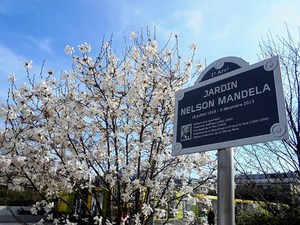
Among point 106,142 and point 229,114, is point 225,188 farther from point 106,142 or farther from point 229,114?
point 106,142

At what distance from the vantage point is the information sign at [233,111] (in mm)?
1781

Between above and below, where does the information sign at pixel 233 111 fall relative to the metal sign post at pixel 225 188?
above

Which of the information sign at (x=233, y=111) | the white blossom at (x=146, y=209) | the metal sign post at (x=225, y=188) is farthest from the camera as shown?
the white blossom at (x=146, y=209)

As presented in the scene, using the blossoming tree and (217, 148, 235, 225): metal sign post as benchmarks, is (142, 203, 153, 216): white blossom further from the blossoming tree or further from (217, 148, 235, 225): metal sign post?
(217, 148, 235, 225): metal sign post

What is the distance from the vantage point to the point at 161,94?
491cm

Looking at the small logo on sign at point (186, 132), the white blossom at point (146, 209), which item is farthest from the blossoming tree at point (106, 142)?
the small logo on sign at point (186, 132)

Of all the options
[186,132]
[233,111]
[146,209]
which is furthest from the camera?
[146,209]

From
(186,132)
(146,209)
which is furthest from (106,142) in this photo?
(186,132)

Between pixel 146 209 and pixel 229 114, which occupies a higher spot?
pixel 229 114

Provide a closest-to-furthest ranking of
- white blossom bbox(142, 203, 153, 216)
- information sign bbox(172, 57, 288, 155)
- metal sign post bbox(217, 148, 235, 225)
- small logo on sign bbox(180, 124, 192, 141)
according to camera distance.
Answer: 1. information sign bbox(172, 57, 288, 155)
2. metal sign post bbox(217, 148, 235, 225)
3. small logo on sign bbox(180, 124, 192, 141)
4. white blossom bbox(142, 203, 153, 216)

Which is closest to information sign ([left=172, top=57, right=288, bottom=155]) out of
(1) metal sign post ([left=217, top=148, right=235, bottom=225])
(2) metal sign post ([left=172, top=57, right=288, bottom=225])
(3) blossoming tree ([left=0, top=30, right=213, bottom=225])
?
(2) metal sign post ([left=172, top=57, right=288, bottom=225])

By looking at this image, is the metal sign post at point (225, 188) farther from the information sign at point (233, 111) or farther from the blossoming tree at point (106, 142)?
the blossoming tree at point (106, 142)

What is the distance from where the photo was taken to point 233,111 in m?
1.98

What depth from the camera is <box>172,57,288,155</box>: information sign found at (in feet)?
5.84
